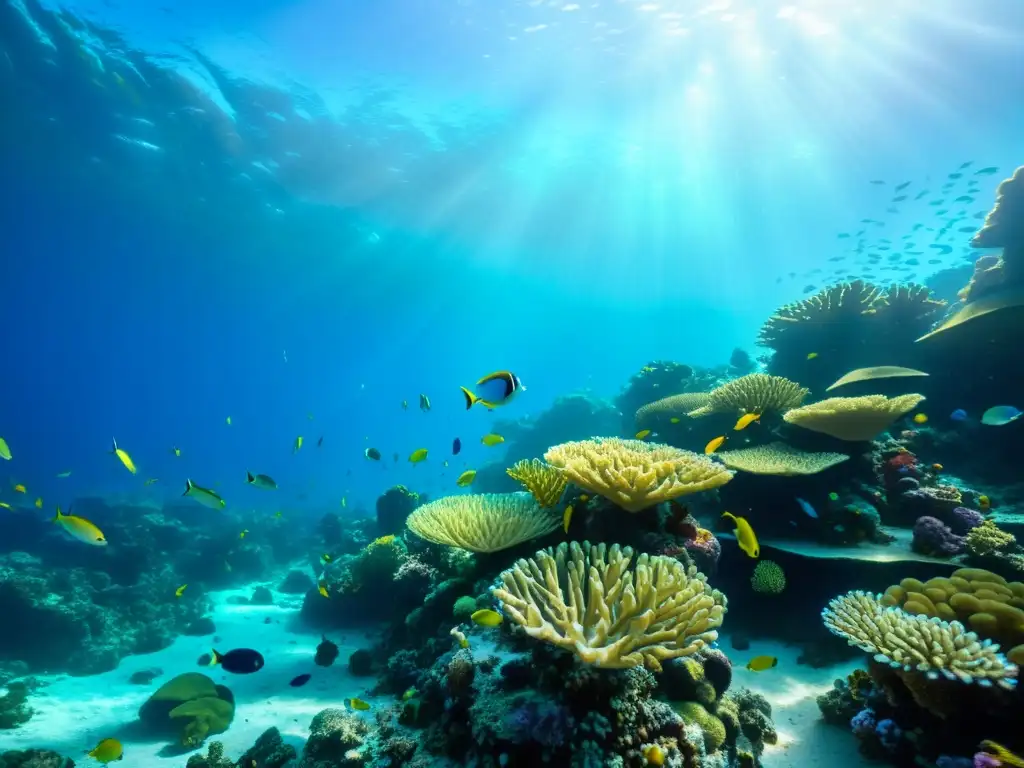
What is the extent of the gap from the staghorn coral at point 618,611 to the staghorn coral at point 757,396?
5.10m

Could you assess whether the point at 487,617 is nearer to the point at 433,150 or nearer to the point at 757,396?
the point at 757,396

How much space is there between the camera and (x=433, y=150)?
2775 cm

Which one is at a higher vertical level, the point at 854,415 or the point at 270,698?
the point at 854,415

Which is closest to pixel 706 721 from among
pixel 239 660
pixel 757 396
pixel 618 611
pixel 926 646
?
pixel 618 611

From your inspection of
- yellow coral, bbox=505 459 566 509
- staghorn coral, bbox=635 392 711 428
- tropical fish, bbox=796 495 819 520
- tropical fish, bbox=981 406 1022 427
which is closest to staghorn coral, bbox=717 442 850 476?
tropical fish, bbox=796 495 819 520

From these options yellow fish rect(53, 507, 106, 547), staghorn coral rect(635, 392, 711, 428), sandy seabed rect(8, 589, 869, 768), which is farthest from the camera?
staghorn coral rect(635, 392, 711, 428)

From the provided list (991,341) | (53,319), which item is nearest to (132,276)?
(53,319)

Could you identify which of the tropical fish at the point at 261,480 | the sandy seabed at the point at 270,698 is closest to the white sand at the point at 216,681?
the sandy seabed at the point at 270,698

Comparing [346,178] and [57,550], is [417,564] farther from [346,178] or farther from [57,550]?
[346,178]

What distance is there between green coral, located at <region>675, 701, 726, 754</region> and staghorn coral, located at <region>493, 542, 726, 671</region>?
0.64 metres

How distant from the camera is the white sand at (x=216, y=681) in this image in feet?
20.5

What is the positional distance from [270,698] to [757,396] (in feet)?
30.4

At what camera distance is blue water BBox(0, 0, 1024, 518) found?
20.3 metres

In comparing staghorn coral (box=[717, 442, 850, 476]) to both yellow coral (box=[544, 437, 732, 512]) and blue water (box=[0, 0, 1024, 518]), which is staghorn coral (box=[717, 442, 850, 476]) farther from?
blue water (box=[0, 0, 1024, 518])
